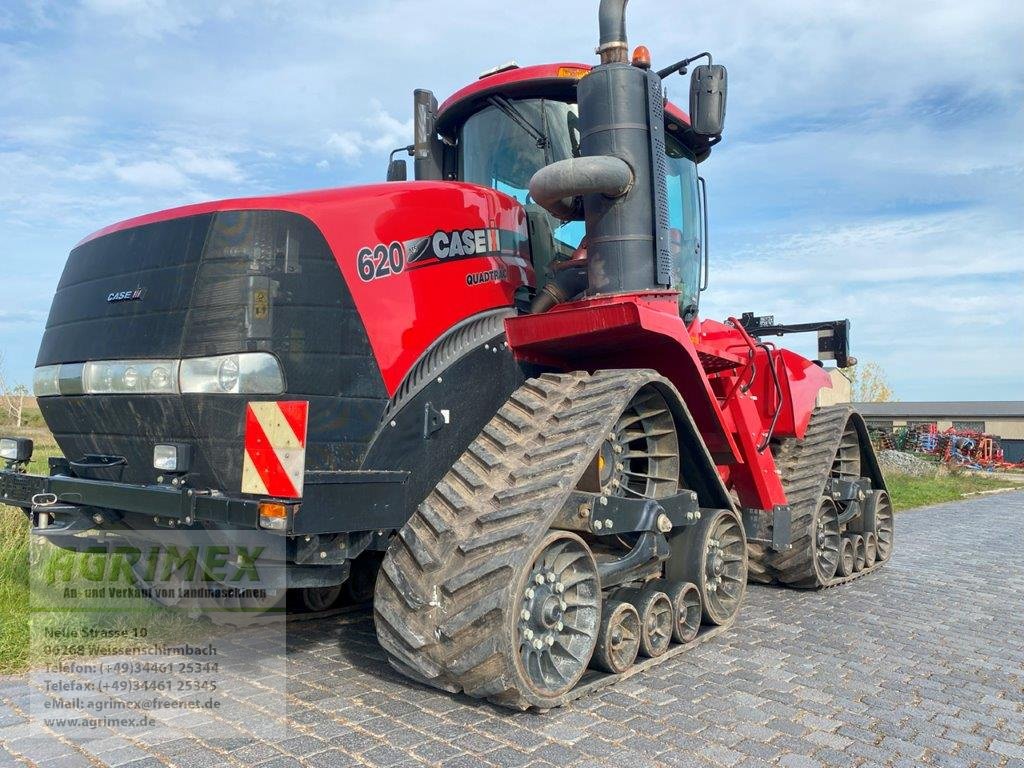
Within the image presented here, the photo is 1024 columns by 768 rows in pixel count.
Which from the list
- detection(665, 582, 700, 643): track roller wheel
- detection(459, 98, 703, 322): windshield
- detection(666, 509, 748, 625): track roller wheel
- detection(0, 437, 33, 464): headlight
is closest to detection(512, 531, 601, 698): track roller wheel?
detection(665, 582, 700, 643): track roller wheel

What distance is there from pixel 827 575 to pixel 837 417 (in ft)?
4.62

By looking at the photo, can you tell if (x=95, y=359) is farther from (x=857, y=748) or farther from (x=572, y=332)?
(x=857, y=748)

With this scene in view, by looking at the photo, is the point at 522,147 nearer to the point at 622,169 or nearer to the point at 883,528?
the point at 622,169

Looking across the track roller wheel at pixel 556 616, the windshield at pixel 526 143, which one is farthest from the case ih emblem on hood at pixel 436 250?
the track roller wheel at pixel 556 616

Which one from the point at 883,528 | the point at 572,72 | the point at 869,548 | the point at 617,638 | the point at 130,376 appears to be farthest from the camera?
the point at 883,528

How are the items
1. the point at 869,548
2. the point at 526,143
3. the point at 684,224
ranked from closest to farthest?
1. the point at 526,143
2. the point at 684,224
3. the point at 869,548

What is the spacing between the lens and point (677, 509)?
4656mm

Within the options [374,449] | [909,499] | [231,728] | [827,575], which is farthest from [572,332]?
[909,499]

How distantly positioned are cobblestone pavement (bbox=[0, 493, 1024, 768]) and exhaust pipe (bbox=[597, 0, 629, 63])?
3.31m

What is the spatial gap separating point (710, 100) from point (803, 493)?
3.23m

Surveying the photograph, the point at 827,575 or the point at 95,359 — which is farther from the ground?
the point at 95,359

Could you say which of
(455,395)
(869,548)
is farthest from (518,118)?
(869,548)

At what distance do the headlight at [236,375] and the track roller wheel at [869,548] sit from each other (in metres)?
6.02

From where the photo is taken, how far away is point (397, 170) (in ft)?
19.7
